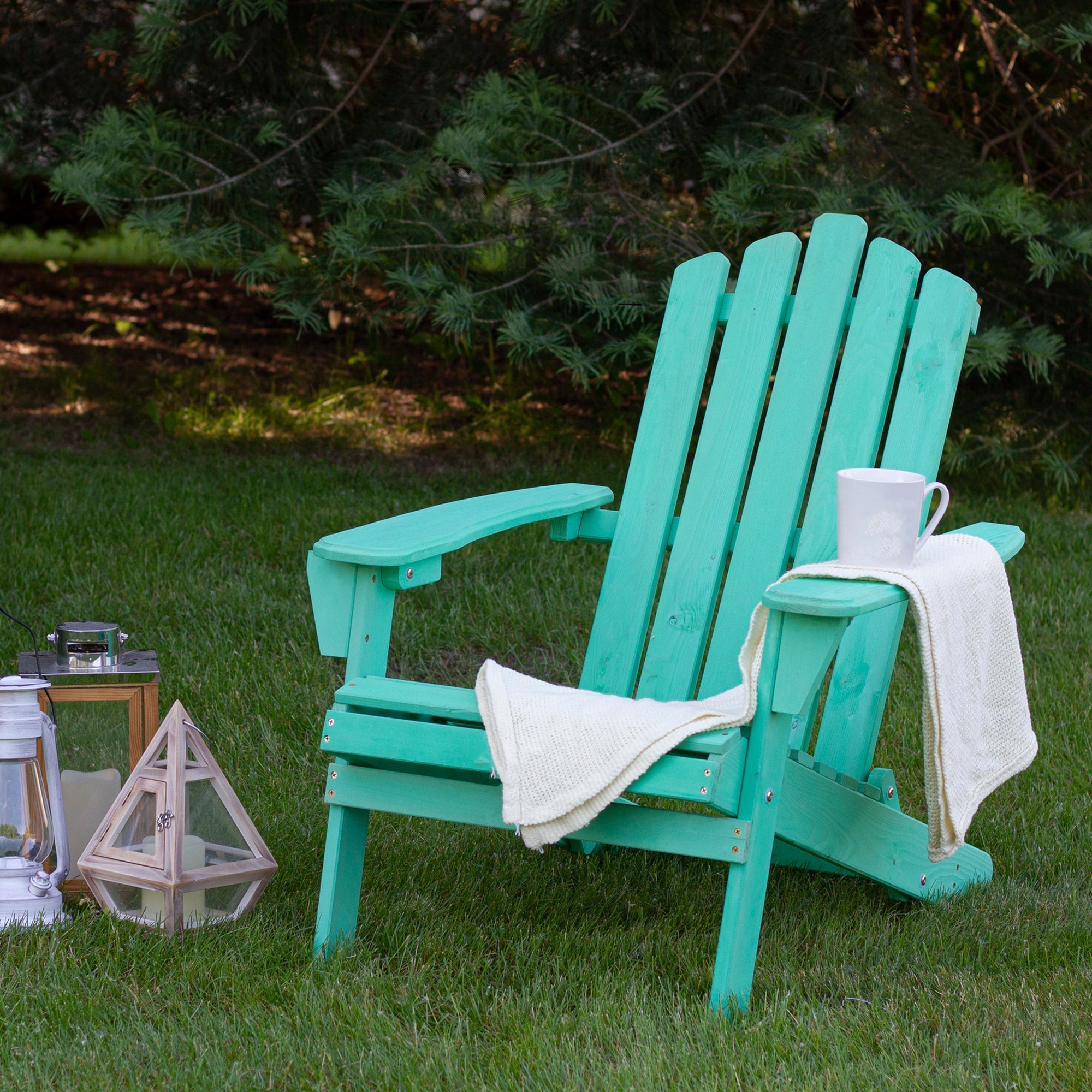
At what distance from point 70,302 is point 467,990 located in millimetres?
6527

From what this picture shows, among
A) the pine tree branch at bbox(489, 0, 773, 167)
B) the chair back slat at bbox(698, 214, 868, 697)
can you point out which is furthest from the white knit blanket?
the pine tree branch at bbox(489, 0, 773, 167)

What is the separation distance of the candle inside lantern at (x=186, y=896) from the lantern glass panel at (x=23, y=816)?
0.16 metres

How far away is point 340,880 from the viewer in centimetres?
197

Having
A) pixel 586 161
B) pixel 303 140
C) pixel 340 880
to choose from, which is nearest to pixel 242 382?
pixel 303 140

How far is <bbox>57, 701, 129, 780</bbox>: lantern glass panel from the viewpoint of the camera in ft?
7.04

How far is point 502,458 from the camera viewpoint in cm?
533

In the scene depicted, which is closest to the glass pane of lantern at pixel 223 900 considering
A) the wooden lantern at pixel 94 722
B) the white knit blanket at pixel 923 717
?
the wooden lantern at pixel 94 722

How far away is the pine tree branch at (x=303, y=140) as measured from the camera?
412 cm

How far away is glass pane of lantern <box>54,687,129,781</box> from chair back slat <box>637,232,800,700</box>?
87 centimetres

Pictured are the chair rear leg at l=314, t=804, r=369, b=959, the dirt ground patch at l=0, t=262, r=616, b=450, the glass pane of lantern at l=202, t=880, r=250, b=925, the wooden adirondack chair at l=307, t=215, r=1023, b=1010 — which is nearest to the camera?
the wooden adirondack chair at l=307, t=215, r=1023, b=1010

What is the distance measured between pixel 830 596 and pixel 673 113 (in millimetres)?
2973

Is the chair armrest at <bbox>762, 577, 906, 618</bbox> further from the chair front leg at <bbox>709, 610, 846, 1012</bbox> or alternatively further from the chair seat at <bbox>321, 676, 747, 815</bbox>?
the chair seat at <bbox>321, 676, 747, 815</bbox>

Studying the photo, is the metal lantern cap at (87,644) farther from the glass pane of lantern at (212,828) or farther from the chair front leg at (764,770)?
the chair front leg at (764,770)

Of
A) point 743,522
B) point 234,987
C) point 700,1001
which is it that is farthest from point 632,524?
point 234,987
